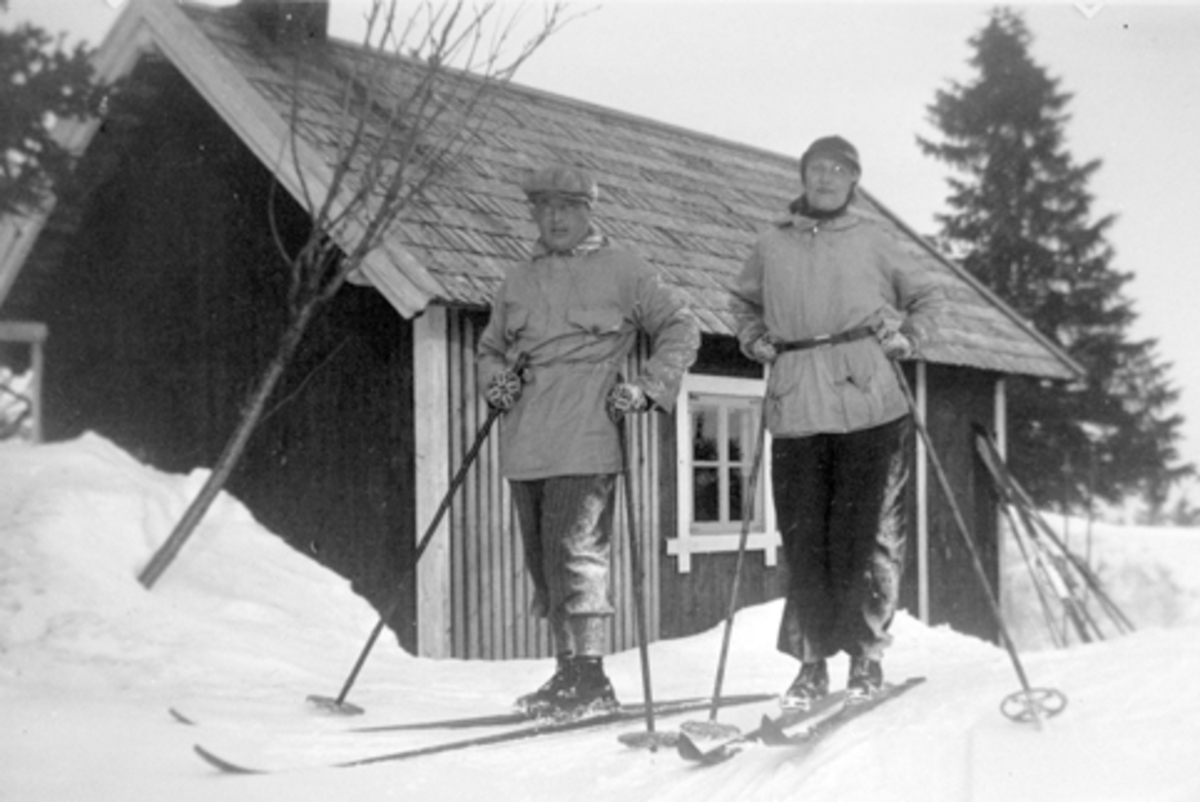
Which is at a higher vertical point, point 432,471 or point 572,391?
point 572,391

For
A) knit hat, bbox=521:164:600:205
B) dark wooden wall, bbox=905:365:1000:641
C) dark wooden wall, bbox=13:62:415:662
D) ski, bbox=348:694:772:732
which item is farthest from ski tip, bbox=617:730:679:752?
dark wooden wall, bbox=905:365:1000:641

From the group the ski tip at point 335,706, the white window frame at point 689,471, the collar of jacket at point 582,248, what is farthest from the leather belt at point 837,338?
the white window frame at point 689,471

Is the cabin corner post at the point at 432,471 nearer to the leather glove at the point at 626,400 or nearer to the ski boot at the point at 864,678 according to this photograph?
the leather glove at the point at 626,400

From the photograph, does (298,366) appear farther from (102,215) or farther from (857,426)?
(857,426)

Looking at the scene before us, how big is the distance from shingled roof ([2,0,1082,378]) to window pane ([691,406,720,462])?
2.06 feet

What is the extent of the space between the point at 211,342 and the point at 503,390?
3.56 m

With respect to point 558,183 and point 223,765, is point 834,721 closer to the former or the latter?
point 223,765

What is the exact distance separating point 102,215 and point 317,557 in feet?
9.14

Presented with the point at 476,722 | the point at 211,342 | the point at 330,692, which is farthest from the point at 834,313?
the point at 211,342

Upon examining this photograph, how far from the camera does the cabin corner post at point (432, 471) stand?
642 centimetres

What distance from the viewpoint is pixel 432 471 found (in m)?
6.45

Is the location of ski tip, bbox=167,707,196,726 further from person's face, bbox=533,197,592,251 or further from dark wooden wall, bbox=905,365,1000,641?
dark wooden wall, bbox=905,365,1000,641

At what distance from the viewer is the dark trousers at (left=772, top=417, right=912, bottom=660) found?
4.22 meters

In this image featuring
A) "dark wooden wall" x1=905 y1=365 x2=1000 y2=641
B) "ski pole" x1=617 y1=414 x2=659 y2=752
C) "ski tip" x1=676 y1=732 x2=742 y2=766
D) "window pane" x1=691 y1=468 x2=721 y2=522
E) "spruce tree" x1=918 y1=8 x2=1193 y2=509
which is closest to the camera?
"ski tip" x1=676 y1=732 x2=742 y2=766
